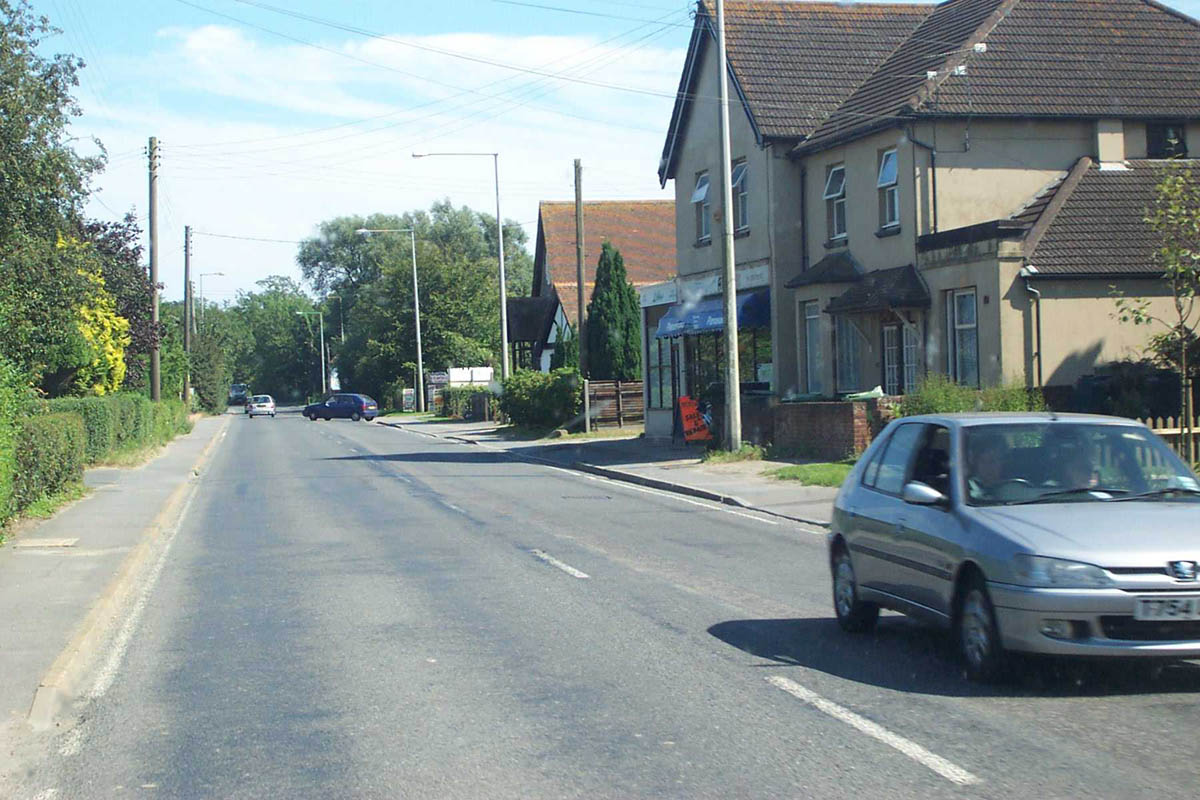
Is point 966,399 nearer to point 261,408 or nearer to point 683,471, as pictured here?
point 683,471

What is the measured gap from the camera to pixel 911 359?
85.6 feet

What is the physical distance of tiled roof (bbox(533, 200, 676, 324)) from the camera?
63.0 m

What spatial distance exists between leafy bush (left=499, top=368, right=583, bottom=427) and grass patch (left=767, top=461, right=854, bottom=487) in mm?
18875

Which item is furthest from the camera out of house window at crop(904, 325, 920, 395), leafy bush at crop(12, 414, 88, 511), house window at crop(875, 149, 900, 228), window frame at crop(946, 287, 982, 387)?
house window at crop(875, 149, 900, 228)

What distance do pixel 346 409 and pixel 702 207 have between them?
1791 inches

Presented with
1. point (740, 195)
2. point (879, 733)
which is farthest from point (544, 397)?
point (879, 733)

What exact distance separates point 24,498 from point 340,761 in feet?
41.1

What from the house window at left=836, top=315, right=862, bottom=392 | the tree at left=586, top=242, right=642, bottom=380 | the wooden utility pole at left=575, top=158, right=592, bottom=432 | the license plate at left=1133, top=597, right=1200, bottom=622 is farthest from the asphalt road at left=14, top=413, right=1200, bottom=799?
the tree at left=586, top=242, right=642, bottom=380

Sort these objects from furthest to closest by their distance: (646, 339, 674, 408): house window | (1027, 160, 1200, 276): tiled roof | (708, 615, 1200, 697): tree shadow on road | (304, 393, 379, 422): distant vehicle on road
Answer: (304, 393, 379, 422): distant vehicle on road → (646, 339, 674, 408): house window → (1027, 160, 1200, 276): tiled roof → (708, 615, 1200, 697): tree shadow on road

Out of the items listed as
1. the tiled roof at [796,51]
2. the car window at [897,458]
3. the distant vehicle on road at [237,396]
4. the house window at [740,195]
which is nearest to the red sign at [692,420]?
the house window at [740,195]

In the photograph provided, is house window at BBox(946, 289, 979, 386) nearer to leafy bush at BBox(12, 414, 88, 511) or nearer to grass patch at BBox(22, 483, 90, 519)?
leafy bush at BBox(12, 414, 88, 511)

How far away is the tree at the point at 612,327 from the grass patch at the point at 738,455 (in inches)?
801

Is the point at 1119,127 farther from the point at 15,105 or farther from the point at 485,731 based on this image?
the point at 485,731

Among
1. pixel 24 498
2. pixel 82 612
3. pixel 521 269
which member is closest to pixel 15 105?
pixel 24 498
